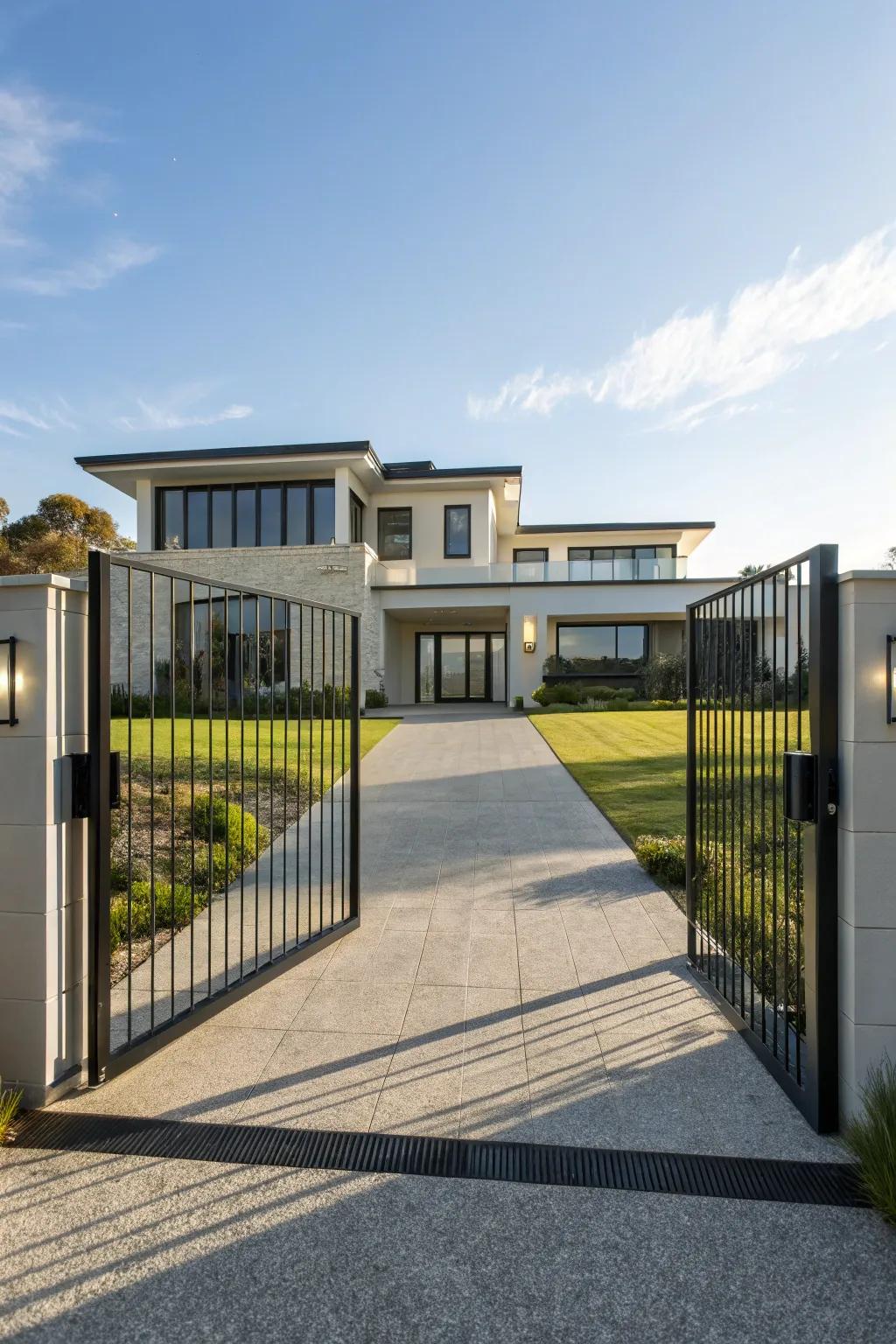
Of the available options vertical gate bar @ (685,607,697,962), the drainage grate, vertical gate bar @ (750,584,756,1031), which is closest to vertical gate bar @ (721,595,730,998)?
vertical gate bar @ (750,584,756,1031)

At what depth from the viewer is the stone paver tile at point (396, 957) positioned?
3.84 m

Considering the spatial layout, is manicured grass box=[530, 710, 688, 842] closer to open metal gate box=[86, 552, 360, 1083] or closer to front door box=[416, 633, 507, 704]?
open metal gate box=[86, 552, 360, 1083]

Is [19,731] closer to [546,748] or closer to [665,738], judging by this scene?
[546,748]

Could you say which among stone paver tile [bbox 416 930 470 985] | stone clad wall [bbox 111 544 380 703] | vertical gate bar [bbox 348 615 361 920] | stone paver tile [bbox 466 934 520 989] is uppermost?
stone clad wall [bbox 111 544 380 703]

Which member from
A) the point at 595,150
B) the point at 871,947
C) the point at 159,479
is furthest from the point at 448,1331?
the point at 159,479

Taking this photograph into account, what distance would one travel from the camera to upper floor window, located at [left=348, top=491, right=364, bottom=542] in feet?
72.7

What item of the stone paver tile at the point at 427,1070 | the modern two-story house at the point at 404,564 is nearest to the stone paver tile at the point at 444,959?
the stone paver tile at the point at 427,1070

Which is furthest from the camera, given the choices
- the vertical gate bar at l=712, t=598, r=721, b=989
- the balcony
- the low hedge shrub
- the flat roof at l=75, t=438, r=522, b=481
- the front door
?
the front door

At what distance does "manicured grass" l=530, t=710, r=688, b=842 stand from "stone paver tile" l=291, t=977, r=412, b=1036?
3.57 metres

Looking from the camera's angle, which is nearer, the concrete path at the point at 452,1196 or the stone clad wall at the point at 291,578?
the concrete path at the point at 452,1196

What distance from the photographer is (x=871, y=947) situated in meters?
2.34

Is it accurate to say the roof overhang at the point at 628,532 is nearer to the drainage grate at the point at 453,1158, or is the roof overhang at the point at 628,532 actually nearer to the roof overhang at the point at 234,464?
the roof overhang at the point at 234,464

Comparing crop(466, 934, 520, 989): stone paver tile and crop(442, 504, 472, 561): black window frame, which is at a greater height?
crop(442, 504, 472, 561): black window frame

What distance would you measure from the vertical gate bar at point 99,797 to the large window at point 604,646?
23227 mm
